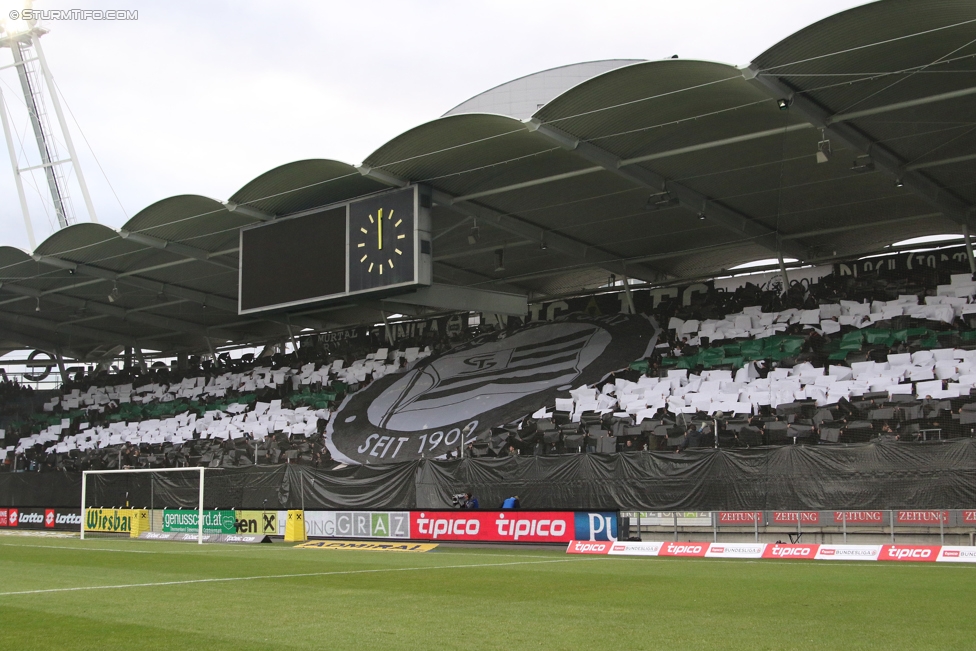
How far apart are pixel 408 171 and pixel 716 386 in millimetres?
10308

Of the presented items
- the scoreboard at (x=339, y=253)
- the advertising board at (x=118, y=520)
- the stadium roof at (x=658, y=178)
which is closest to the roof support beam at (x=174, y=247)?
the stadium roof at (x=658, y=178)

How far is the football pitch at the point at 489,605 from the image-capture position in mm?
7812

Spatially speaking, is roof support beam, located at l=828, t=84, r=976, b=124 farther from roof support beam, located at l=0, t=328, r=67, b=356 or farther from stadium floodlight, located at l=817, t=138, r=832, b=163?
roof support beam, located at l=0, t=328, r=67, b=356

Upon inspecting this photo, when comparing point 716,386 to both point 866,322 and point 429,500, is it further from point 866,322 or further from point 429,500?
point 429,500

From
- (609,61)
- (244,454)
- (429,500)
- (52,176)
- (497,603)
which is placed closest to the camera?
(497,603)

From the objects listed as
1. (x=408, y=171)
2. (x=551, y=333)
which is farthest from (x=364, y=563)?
(x=551, y=333)

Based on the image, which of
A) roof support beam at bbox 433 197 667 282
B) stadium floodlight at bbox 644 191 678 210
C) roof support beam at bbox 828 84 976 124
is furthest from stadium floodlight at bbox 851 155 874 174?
roof support beam at bbox 433 197 667 282

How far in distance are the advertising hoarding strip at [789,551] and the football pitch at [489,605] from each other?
65 centimetres

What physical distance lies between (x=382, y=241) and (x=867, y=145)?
12.0 meters

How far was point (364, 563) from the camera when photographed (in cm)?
1741

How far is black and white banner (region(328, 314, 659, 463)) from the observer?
107ft

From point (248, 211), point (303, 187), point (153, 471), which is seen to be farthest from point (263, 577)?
point (153, 471)

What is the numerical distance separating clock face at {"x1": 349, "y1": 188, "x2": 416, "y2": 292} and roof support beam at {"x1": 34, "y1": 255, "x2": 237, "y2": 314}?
11.7 m

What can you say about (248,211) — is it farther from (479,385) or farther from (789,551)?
(789,551)
